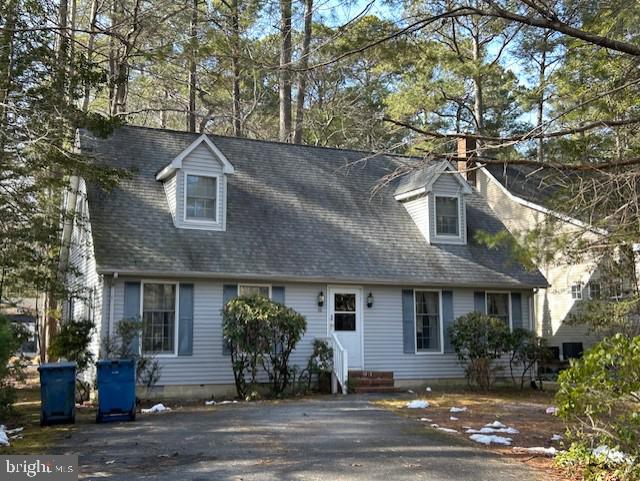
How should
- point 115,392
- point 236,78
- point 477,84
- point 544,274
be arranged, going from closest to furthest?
1. point 115,392
2. point 544,274
3. point 236,78
4. point 477,84

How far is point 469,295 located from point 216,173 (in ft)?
23.8

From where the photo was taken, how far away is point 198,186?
15164 mm

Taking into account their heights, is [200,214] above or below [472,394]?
above

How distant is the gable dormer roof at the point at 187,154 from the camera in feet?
48.7

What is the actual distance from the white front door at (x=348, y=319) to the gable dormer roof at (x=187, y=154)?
12.9 ft

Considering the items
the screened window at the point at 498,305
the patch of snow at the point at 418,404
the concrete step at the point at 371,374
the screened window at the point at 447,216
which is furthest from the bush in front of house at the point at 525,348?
the patch of snow at the point at 418,404

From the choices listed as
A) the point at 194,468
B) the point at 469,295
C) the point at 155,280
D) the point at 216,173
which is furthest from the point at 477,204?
the point at 194,468

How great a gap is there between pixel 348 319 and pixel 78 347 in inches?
244

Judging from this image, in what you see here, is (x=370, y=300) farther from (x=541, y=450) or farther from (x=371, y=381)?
(x=541, y=450)

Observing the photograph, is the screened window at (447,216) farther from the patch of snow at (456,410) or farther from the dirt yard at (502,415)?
the patch of snow at (456,410)

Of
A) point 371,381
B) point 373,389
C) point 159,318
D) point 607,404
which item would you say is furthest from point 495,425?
point 159,318

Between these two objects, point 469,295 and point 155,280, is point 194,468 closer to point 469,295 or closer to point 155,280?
point 155,280

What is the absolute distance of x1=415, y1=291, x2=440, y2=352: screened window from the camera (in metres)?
16.2

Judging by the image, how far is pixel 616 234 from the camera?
26.3 feet
